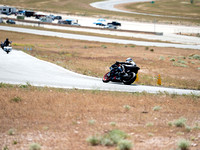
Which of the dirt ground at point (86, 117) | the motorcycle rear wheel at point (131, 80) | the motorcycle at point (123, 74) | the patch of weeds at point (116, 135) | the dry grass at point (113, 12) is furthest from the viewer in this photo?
the dry grass at point (113, 12)

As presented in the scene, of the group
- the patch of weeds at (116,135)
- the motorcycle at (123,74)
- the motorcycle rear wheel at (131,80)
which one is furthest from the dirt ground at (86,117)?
the motorcycle at (123,74)

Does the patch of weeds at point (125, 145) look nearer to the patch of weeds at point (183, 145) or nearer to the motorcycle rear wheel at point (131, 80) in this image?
the patch of weeds at point (183, 145)

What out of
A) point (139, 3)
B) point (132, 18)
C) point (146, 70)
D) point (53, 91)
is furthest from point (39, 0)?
point (53, 91)

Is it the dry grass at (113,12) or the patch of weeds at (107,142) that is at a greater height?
the dry grass at (113,12)

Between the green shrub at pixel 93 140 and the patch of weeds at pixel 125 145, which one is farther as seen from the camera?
the green shrub at pixel 93 140

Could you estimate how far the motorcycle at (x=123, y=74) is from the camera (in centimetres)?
1872

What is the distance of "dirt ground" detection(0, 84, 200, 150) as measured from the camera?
9.47 m

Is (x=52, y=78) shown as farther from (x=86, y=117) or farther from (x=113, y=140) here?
(x=113, y=140)

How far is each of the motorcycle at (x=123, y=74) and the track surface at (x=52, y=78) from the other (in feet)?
1.22

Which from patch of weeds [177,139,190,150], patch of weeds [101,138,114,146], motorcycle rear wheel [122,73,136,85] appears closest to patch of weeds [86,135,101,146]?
patch of weeds [101,138,114,146]

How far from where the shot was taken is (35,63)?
25.2 metres

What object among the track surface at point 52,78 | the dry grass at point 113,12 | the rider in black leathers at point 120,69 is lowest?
the track surface at point 52,78

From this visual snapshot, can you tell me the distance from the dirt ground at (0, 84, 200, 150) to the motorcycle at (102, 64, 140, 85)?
244 centimetres

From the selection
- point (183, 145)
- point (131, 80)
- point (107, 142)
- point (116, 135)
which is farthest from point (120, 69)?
point (183, 145)
